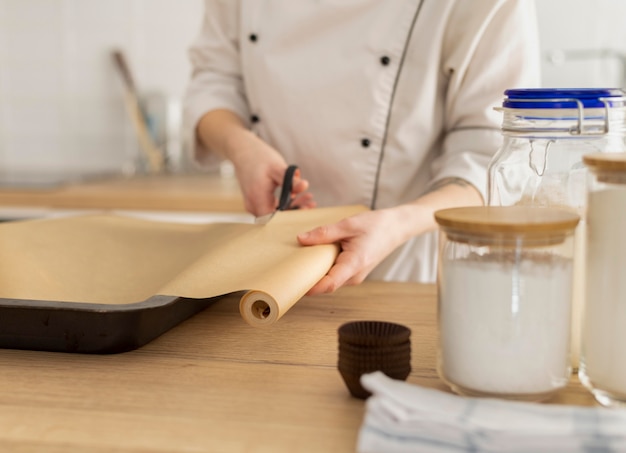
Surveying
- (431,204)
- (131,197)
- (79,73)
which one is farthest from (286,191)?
(79,73)

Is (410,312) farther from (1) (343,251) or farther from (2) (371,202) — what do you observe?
(2) (371,202)

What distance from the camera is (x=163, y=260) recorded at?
0.95m

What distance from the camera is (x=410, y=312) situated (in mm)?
900

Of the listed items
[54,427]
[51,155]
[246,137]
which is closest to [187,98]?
[246,137]

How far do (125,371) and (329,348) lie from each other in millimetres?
192

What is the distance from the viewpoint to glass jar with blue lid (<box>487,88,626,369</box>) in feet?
2.16

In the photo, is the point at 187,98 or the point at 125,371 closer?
the point at 125,371

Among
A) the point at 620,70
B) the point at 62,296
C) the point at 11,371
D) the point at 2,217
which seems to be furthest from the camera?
the point at 620,70

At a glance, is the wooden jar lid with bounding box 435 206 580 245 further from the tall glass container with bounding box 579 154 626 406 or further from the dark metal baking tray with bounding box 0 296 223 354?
the dark metal baking tray with bounding box 0 296 223 354

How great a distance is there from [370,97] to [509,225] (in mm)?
713

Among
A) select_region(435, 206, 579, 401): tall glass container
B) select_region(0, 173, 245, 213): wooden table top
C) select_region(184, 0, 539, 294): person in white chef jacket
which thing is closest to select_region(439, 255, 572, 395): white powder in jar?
select_region(435, 206, 579, 401): tall glass container

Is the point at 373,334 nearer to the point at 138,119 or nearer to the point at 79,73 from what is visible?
the point at 138,119

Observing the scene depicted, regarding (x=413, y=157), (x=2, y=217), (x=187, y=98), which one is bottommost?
(x=2, y=217)

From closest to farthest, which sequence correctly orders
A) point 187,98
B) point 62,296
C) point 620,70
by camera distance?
point 62,296, point 187,98, point 620,70
